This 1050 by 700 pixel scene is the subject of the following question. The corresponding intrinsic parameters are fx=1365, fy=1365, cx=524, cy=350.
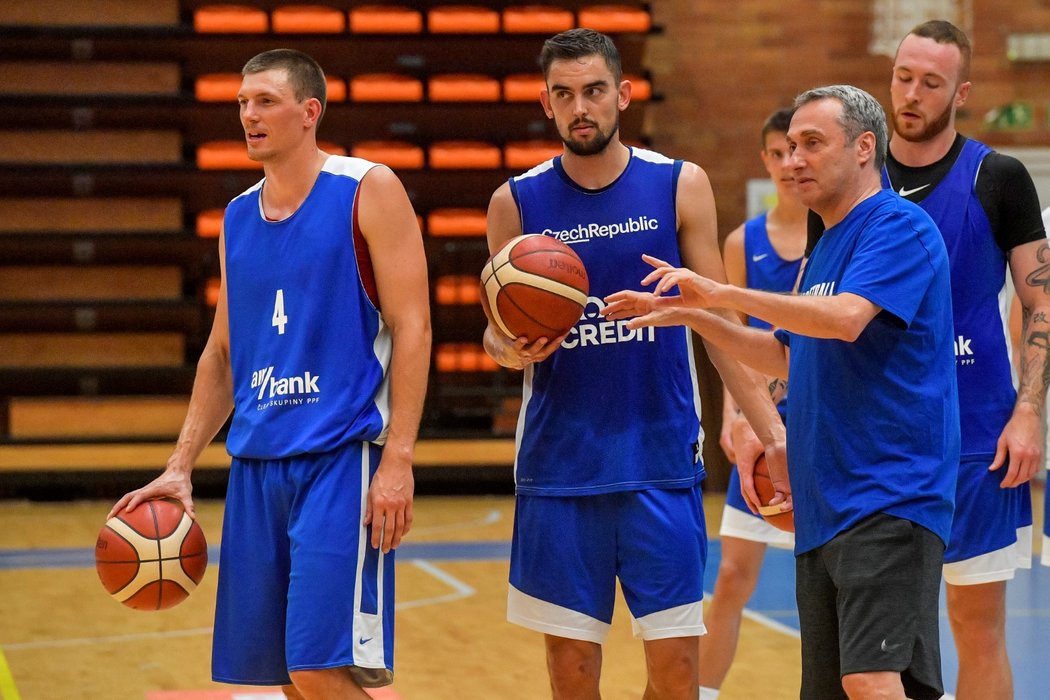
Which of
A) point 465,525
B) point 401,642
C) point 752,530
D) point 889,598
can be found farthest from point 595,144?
point 465,525

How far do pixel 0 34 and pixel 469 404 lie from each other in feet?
16.5

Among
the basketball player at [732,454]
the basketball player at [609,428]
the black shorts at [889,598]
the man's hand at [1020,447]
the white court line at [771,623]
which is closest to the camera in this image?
the black shorts at [889,598]

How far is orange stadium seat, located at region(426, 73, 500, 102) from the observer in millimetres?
11789

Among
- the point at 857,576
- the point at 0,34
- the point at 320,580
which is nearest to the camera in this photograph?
the point at 857,576

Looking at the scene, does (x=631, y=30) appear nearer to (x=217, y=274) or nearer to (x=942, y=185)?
(x=217, y=274)

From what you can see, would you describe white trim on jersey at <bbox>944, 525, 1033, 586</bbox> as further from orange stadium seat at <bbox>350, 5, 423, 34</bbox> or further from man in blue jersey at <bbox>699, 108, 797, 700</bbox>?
orange stadium seat at <bbox>350, 5, 423, 34</bbox>

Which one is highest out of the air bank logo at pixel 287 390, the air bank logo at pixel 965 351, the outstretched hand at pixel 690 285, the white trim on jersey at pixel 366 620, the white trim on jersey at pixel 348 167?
the white trim on jersey at pixel 348 167

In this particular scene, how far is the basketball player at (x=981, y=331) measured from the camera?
3664 millimetres

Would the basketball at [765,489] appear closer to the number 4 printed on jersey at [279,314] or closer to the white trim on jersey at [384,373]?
the white trim on jersey at [384,373]

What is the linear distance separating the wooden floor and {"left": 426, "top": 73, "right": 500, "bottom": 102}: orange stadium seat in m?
4.63

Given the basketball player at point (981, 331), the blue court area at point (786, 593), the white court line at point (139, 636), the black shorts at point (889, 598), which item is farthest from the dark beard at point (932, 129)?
the white court line at point (139, 636)

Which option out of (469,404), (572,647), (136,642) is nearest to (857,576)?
(572,647)

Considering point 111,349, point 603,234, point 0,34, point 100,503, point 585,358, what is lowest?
point 100,503

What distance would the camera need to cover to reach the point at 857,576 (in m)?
2.88
